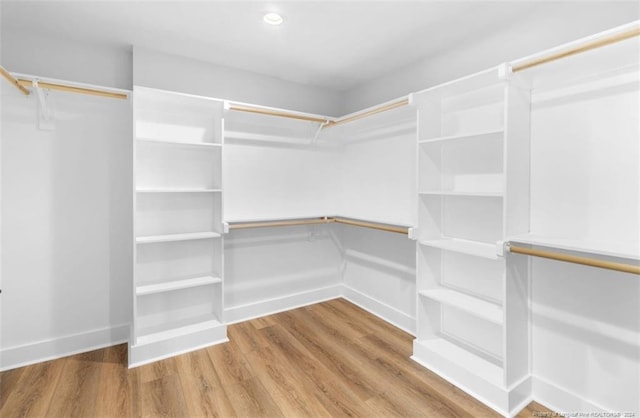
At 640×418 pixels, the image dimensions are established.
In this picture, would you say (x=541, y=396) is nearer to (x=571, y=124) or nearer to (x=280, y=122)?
(x=571, y=124)

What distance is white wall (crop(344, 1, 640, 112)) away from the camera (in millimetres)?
1686

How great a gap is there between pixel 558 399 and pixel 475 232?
3.52ft

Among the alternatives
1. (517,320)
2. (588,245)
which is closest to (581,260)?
(588,245)

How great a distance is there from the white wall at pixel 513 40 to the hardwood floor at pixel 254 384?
7.19ft

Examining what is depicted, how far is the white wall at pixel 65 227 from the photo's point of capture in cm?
226

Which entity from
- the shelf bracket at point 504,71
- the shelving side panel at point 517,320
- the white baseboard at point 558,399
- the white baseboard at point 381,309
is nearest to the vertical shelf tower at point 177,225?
the white baseboard at point 381,309

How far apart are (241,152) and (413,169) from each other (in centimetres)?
161

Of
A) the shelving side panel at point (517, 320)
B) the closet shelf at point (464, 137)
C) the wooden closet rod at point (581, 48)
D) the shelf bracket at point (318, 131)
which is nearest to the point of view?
the wooden closet rod at point (581, 48)

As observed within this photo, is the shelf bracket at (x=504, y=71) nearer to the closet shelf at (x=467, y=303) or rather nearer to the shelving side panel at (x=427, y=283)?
the shelving side panel at (x=427, y=283)

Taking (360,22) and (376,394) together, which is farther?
(360,22)

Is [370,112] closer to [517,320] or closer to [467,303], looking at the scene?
[467,303]

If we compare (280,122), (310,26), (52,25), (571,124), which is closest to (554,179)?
(571,124)

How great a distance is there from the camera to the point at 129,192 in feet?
8.61

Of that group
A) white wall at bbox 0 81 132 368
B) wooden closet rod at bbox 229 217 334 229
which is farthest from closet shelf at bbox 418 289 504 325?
white wall at bbox 0 81 132 368
